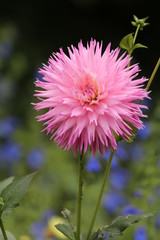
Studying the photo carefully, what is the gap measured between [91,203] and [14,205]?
1011 mm

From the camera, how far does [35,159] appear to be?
2.42 m

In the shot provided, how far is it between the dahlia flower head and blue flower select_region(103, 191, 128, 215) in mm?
1166

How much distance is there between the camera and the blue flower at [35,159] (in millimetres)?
2389

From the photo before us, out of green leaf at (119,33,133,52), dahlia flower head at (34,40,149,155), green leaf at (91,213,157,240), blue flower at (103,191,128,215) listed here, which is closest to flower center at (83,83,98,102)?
dahlia flower head at (34,40,149,155)

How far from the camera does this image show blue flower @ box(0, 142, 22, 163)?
8.20 ft

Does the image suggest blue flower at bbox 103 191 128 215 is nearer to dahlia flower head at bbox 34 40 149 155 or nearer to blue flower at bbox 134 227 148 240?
blue flower at bbox 134 227 148 240

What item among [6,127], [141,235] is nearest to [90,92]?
[141,235]

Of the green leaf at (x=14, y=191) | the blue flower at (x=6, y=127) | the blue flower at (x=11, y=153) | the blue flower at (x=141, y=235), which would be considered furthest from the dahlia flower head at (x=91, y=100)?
the blue flower at (x=6, y=127)

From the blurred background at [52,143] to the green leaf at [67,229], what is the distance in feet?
1.43

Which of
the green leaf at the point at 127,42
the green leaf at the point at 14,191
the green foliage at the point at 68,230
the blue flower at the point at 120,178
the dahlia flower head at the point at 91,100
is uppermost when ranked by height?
the green leaf at the point at 127,42

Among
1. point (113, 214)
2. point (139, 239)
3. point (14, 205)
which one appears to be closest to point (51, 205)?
point (113, 214)

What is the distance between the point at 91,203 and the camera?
204cm

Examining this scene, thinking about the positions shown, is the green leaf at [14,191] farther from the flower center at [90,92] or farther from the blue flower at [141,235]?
the blue flower at [141,235]

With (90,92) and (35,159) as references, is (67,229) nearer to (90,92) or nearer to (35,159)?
(90,92)
